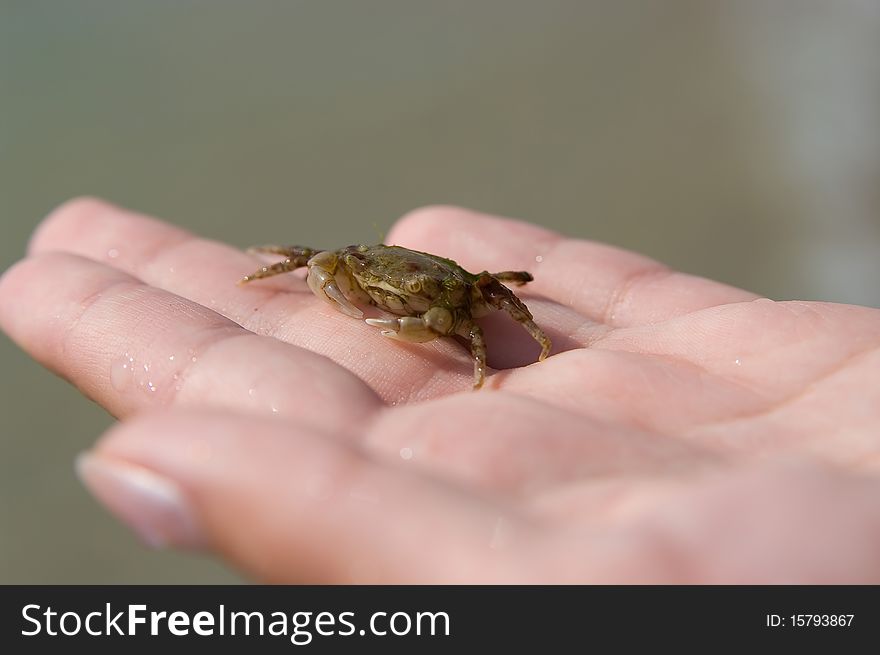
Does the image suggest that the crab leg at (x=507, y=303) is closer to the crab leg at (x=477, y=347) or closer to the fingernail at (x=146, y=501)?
the crab leg at (x=477, y=347)

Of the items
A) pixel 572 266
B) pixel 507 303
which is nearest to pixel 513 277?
pixel 507 303

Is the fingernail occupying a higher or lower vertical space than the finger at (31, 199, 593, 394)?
lower

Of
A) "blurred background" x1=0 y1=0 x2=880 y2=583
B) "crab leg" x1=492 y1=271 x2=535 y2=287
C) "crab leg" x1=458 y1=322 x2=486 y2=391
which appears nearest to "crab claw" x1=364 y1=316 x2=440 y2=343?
"crab leg" x1=458 y1=322 x2=486 y2=391

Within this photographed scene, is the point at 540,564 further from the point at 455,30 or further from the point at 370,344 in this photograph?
the point at 455,30

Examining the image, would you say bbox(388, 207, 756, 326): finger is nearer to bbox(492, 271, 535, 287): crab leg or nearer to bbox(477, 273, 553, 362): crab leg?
bbox(492, 271, 535, 287): crab leg

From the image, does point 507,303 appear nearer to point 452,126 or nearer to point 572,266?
point 572,266

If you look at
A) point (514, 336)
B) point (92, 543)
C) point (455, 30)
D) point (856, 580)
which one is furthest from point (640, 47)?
point (856, 580)
